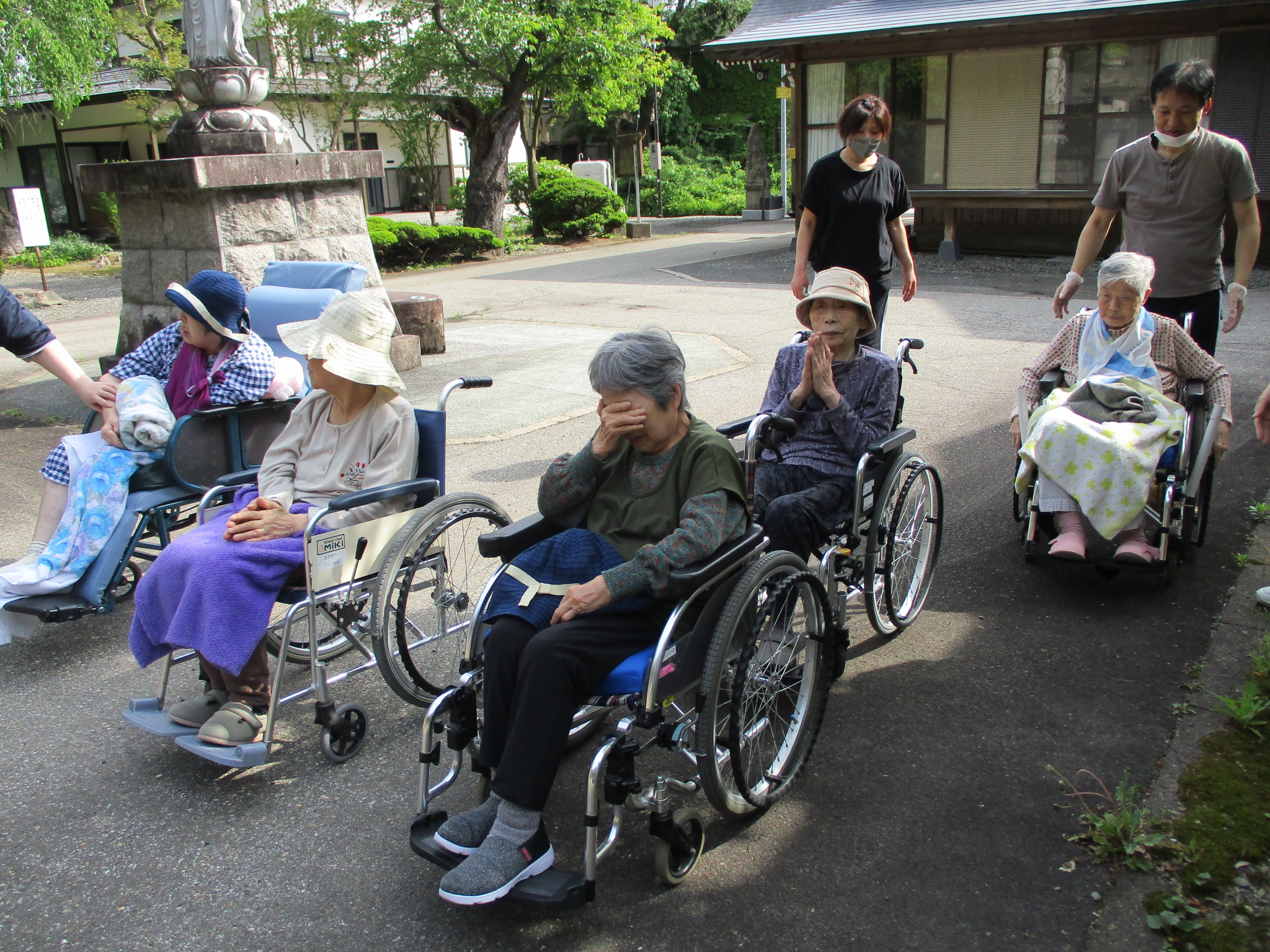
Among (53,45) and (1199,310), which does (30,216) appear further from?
(1199,310)

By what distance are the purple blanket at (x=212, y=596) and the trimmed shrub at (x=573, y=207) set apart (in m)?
17.7

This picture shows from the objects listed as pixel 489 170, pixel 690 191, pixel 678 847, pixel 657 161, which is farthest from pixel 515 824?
pixel 690 191

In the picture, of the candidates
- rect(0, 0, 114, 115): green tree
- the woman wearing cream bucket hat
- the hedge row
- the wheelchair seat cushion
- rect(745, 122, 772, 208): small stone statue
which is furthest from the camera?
rect(745, 122, 772, 208): small stone statue

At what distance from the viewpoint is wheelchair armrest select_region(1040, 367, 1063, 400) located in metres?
4.16

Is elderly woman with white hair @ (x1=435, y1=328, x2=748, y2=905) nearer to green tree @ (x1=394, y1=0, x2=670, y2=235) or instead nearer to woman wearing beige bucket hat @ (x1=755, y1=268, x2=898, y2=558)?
woman wearing beige bucket hat @ (x1=755, y1=268, x2=898, y2=558)

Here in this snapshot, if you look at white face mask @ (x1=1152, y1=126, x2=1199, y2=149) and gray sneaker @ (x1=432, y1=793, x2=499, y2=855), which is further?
white face mask @ (x1=1152, y1=126, x2=1199, y2=149)

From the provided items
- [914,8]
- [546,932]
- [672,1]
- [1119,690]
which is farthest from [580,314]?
[672,1]

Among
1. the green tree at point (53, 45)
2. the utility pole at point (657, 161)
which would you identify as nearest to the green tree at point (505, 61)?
the utility pole at point (657, 161)

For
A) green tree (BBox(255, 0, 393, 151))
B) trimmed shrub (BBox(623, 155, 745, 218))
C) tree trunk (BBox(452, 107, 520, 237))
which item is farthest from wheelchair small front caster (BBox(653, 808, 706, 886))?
trimmed shrub (BBox(623, 155, 745, 218))

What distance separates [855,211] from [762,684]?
114 inches

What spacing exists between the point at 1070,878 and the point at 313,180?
6518mm

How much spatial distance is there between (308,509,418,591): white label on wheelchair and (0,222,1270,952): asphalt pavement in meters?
0.54

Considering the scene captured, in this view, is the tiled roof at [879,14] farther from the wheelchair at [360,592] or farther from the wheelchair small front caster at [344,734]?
the wheelchair small front caster at [344,734]

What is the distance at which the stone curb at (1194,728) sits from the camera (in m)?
2.24
